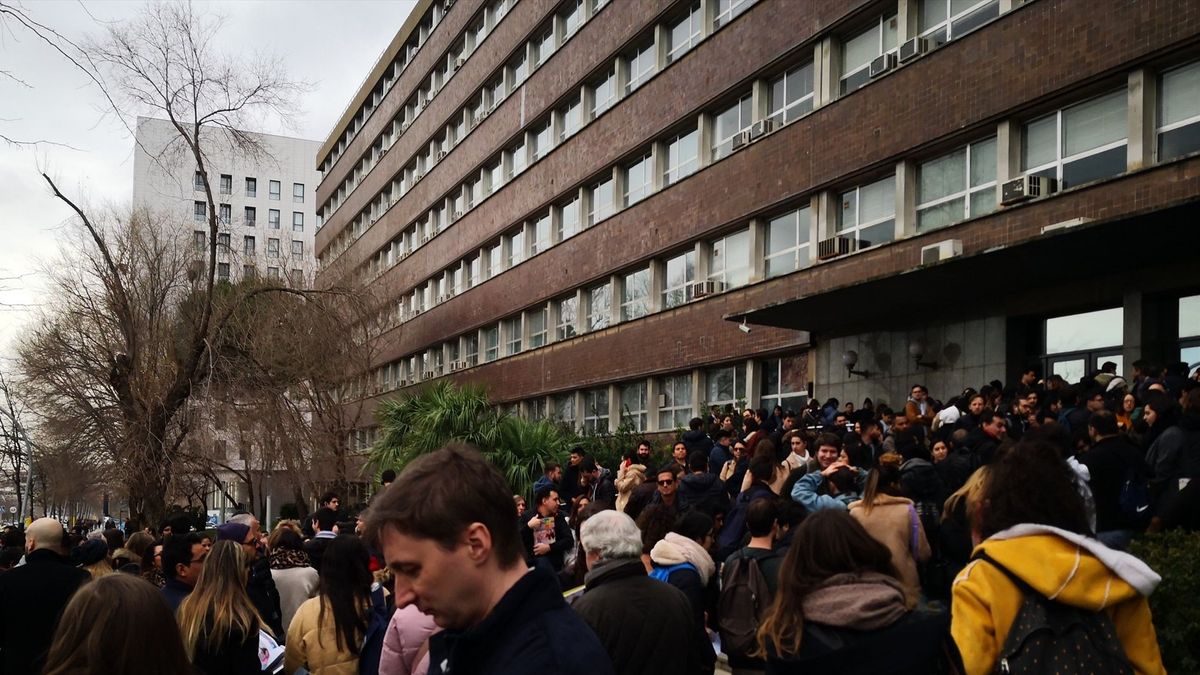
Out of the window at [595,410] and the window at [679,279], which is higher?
the window at [679,279]

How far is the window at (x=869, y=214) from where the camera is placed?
2031cm

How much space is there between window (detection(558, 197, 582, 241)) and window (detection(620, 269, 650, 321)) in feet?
12.0

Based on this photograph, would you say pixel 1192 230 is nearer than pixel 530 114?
Yes

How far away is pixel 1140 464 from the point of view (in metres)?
8.59

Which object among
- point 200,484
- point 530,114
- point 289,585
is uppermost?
point 530,114

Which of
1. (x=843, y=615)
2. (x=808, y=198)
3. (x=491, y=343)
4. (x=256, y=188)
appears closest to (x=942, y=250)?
(x=808, y=198)

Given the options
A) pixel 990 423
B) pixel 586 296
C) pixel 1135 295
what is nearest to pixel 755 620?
pixel 990 423

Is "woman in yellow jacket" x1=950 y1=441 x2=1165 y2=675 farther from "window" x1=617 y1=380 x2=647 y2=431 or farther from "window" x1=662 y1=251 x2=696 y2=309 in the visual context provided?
"window" x1=617 y1=380 x2=647 y2=431

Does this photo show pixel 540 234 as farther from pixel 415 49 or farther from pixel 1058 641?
pixel 1058 641

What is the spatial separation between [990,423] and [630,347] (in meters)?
20.1

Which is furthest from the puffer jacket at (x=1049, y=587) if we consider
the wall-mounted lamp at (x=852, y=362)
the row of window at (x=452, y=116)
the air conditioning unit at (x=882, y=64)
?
the row of window at (x=452, y=116)

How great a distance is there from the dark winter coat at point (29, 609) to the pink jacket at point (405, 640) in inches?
105

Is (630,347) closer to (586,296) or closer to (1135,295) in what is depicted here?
(586,296)

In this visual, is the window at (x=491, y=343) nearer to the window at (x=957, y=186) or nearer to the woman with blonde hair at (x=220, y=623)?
the window at (x=957, y=186)
